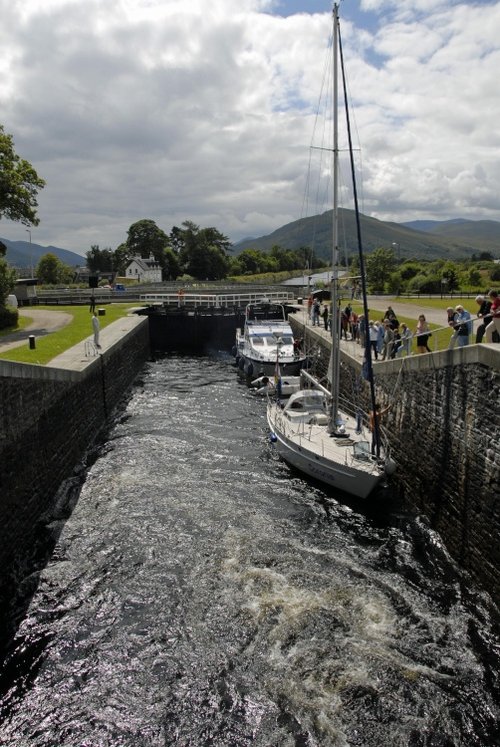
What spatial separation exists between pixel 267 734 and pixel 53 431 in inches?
407

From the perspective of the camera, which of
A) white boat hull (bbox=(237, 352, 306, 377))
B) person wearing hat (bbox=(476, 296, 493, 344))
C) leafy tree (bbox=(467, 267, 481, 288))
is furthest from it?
leafy tree (bbox=(467, 267, 481, 288))

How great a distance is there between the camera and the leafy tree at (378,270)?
65162 mm

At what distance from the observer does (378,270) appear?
65.4 m

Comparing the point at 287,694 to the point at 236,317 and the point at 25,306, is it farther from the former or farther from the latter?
the point at 25,306

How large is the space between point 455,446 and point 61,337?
21.7 meters

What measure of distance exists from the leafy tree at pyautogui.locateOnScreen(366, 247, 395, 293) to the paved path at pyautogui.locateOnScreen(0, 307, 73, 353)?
119 feet

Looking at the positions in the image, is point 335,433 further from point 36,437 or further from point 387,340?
point 36,437

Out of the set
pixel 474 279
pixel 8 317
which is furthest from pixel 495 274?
pixel 8 317

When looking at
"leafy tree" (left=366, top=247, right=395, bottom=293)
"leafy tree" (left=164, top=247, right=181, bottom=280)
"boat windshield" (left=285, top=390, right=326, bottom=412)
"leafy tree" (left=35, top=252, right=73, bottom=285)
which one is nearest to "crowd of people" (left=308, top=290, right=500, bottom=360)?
"boat windshield" (left=285, top=390, right=326, bottom=412)

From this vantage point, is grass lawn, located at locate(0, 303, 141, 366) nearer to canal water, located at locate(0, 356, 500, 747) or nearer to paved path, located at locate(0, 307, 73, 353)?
paved path, located at locate(0, 307, 73, 353)

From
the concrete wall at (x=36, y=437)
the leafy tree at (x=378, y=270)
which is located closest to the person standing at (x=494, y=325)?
the concrete wall at (x=36, y=437)

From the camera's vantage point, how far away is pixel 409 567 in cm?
1223

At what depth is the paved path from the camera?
2553 centimetres

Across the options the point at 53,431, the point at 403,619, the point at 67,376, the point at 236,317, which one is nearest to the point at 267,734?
the point at 403,619
